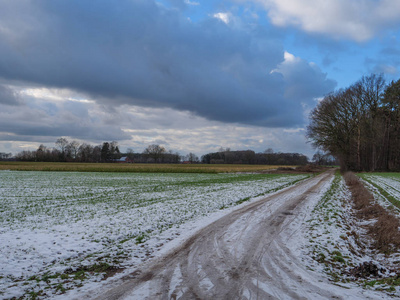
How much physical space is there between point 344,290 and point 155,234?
19.7 feet

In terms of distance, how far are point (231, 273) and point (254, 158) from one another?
16421 centimetres

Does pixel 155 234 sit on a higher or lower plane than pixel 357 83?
lower

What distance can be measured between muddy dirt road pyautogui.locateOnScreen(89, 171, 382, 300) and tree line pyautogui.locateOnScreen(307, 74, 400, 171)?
47.8 m

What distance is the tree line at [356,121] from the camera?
50812mm

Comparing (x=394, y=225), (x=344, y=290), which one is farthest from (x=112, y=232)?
(x=394, y=225)

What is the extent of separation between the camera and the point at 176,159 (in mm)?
166000

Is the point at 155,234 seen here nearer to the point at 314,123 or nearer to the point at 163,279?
the point at 163,279

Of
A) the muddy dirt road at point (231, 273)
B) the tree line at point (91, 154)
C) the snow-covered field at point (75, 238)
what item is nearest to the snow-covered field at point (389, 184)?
the snow-covered field at point (75, 238)

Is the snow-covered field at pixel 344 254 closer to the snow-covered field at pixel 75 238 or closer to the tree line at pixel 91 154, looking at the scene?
the snow-covered field at pixel 75 238

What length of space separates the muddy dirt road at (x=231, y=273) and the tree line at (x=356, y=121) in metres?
47.8

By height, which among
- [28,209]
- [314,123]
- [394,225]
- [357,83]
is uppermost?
[357,83]

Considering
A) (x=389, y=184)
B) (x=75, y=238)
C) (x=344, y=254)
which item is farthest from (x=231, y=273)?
(x=389, y=184)

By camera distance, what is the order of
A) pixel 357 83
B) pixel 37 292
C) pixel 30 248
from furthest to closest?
1. pixel 357 83
2. pixel 30 248
3. pixel 37 292

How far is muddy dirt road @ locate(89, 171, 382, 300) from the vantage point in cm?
517
